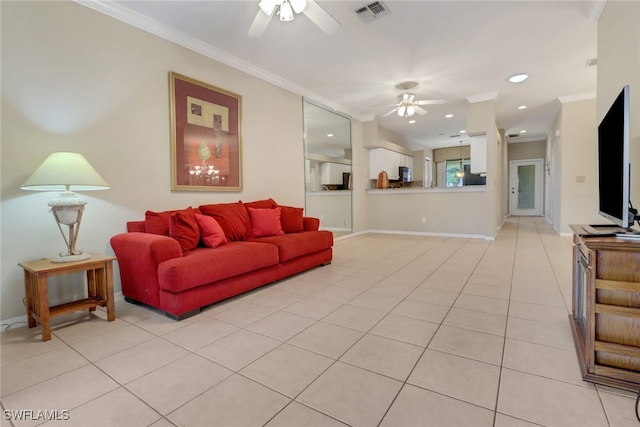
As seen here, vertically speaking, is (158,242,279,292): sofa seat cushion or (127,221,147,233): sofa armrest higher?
(127,221,147,233): sofa armrest

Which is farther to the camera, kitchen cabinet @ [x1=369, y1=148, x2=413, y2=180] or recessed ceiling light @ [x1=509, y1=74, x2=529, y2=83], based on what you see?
kitchen cabinet @ [x1=369, y1=148, x2=413, y2=180]

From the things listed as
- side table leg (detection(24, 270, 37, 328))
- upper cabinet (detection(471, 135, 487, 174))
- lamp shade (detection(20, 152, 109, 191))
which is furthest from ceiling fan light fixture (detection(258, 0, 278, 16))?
upper cabinet (detection(471, 135, 487, 174))

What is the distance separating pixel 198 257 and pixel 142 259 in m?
0.44

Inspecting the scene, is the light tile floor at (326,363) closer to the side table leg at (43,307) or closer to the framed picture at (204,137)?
the side table leg at (43,307)

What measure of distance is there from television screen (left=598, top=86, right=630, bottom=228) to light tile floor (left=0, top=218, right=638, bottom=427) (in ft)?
2.65

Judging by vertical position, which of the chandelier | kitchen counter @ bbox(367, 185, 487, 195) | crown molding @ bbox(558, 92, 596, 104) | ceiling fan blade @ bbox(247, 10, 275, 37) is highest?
crown molding @ bbox(558, 92, 596, 104)

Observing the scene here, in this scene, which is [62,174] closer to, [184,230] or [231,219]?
[184,230]

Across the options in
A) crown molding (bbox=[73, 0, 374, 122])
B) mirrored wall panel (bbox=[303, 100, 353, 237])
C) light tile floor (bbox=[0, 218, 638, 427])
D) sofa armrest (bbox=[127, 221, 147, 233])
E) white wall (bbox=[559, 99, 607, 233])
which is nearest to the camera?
light tile floor (bbox=[0, 218, 638, 427])

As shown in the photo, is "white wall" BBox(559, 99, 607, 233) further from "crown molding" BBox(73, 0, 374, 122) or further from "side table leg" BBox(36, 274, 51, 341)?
"side table leg" BBox(36, 274, 51, 341)

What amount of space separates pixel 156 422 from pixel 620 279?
6.84 feet

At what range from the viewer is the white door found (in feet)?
32.2

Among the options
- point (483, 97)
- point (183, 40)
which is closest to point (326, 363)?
point (183, 40)

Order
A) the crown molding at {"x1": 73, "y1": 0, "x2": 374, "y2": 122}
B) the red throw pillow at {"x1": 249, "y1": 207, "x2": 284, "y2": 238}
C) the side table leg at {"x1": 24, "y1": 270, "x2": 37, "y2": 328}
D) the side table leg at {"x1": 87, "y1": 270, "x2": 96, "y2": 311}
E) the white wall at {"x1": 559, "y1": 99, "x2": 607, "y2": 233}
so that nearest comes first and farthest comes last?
1. the side table leg at {"x1": 24, "y1": 270, "x2": 37, "y2": 328}
2. the side table leg at {"x1": 87, "y1": 270, "x2": 96, "y2": 311}
3. the crown molding at {"x1": 73, "y1": 0, "x2": 374, "y2": 122}
4. the red throw pillow at {"x1": 249, "y1": 207, "x2": 284, "y2": 238}
5. the white wall at {"x1": 559, "y1": 99, "x2": 607, "y2": 233}

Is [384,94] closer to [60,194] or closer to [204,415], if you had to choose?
[60,194]
